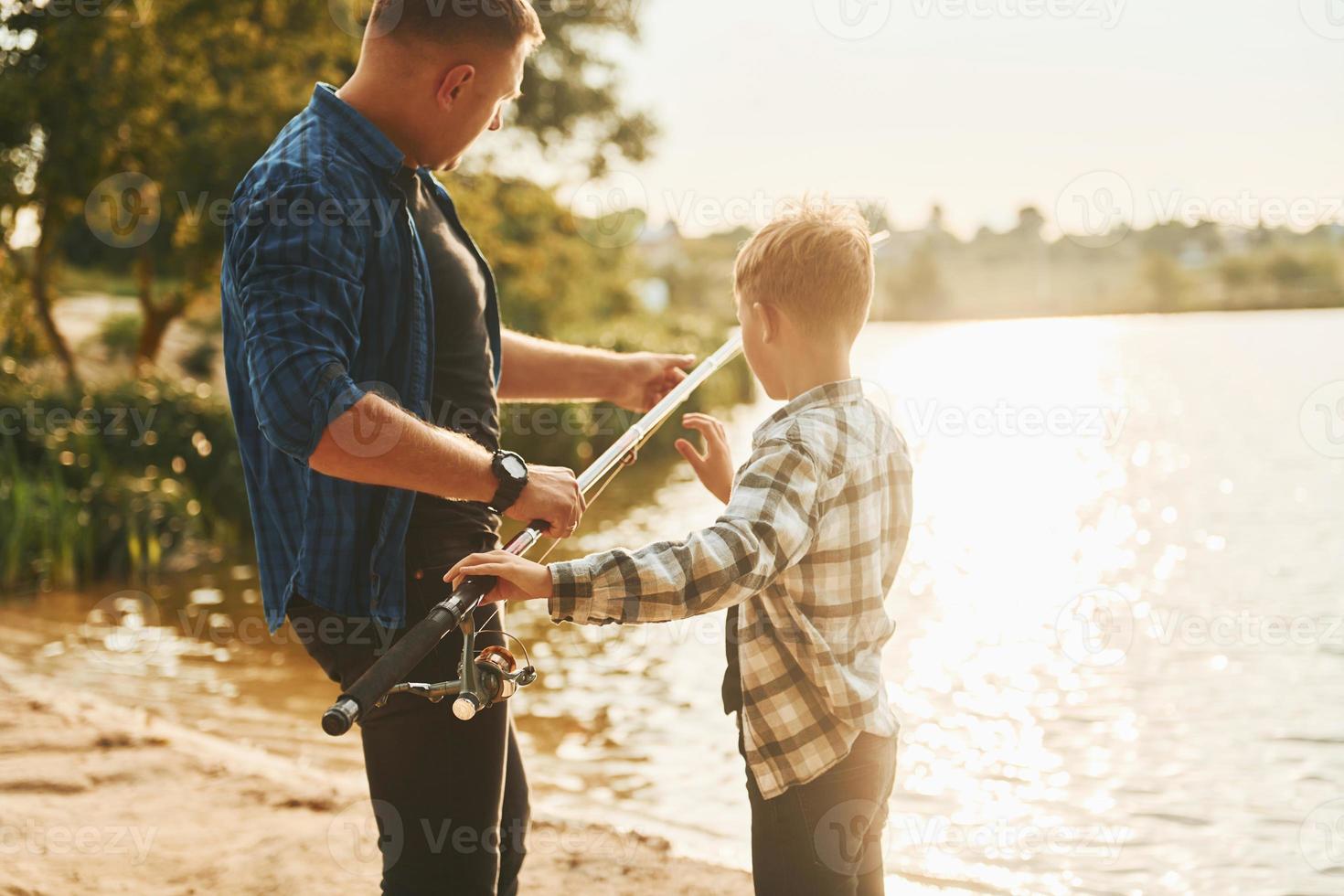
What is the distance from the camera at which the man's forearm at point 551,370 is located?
3.05 metres

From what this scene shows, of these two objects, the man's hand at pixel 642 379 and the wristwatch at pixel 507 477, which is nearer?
the wristwatch at pixel 507 477

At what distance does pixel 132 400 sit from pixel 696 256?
187 feet

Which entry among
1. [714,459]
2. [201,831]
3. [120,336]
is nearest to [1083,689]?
[201,831]

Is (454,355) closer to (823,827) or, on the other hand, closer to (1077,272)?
(823,827)

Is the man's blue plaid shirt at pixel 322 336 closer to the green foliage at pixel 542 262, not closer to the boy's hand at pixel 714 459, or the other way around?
the boy's hand at pixel 714 459

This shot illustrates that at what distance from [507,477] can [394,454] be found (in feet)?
0.71

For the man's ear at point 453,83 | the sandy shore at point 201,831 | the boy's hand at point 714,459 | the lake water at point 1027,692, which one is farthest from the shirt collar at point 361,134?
the lake water at point 1027,692

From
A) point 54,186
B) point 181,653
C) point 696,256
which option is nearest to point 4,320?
point 54,186

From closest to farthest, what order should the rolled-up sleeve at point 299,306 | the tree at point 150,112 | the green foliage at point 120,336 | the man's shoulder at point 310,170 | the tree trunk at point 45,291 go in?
the rolled-up sleeve at point 299,306 → the man's shoulder at point 310,170 → the tree at point 150,112 → the tree trunk at point 45,291 → the green foliage at point 120,336

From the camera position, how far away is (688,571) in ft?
6.10

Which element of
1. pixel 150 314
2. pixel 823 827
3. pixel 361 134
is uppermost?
pixel 150 314

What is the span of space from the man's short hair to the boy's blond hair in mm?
598

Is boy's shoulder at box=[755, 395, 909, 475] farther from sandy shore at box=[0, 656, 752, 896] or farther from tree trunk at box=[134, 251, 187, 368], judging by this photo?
tree trunk at box=[134, 251, 187, 368]

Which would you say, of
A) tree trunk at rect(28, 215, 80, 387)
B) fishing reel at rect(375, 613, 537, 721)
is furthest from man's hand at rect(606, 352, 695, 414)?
tree trunk at rect(28, 215, 80, 387)
